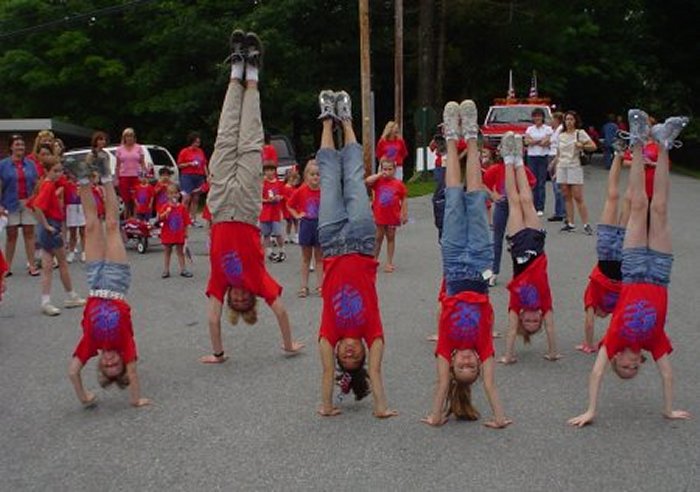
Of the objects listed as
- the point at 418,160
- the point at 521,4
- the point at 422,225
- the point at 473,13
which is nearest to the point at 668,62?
the point at 521,4

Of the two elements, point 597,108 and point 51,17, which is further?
point 597,108

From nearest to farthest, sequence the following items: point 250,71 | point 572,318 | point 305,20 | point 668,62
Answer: point 250,71 → point 572,318 → point 305,20 → point 668,62

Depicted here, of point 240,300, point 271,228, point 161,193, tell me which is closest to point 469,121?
point 240,300

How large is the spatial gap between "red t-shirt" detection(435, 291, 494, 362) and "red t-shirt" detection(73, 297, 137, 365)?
98.9 inches

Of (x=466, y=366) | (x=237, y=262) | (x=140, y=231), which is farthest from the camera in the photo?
(x=140, y=231)

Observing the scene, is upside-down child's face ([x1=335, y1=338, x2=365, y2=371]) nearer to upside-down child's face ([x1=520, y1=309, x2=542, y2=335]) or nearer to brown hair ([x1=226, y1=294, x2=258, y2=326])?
brown hair ([x1=226, y1=294, x2=258, y2=326])

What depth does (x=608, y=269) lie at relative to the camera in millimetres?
7801

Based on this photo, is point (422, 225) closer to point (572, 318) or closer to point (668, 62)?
point (572, 318)

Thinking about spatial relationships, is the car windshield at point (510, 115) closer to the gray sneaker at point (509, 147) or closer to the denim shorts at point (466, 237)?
the gray sneaker at point (509, 147)

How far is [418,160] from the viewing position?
1119 inches

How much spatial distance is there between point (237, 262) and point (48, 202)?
440cm

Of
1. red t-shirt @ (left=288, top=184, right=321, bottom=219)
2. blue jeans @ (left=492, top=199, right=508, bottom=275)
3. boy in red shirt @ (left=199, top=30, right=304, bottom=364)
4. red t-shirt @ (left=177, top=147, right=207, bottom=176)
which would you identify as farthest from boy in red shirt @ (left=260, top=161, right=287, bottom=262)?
boy in red shirt @ (left=199, top=30, right=304, bottom=364)

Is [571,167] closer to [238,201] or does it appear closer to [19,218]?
[238,201]

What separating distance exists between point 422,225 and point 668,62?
1112 inches
